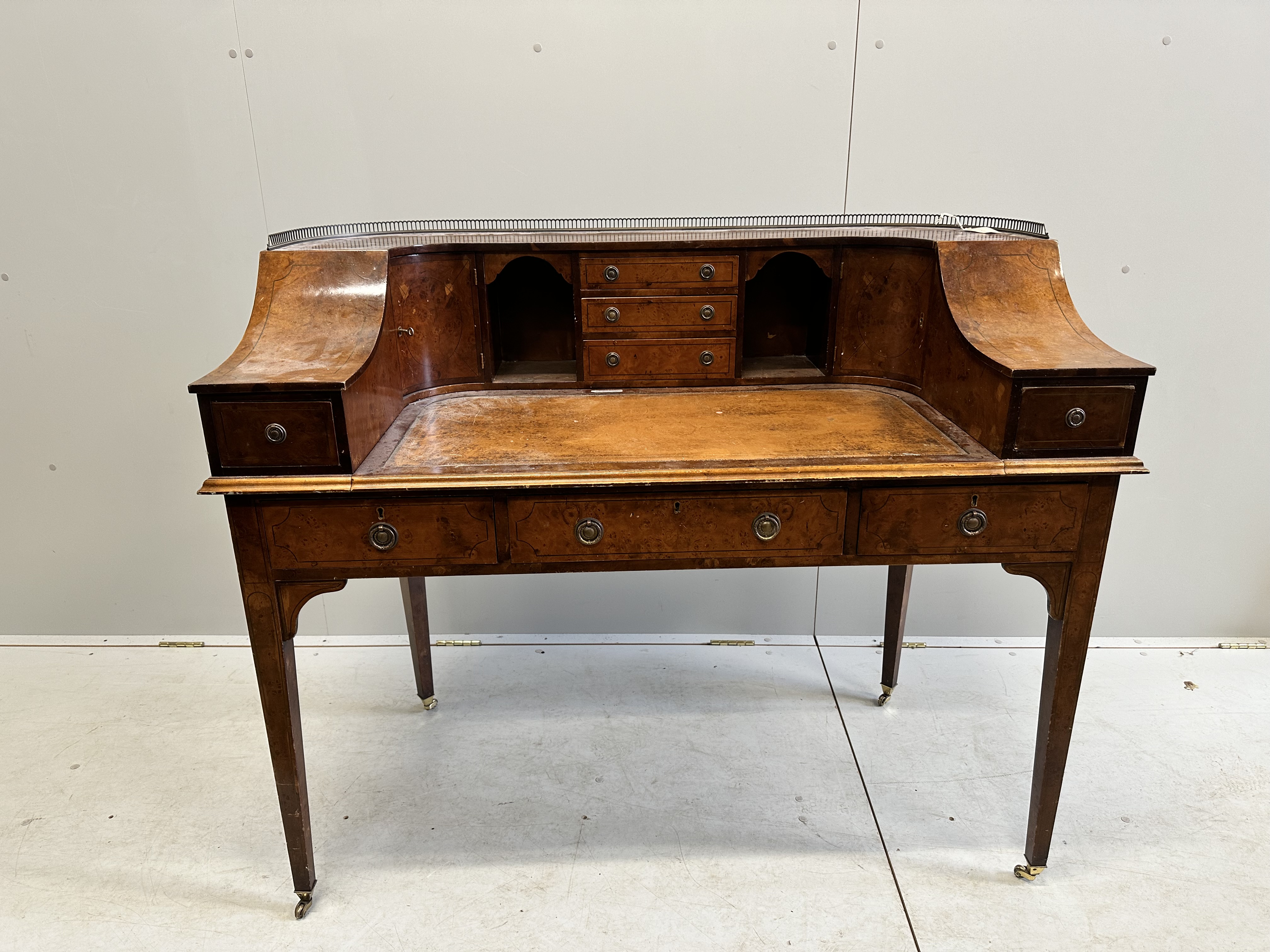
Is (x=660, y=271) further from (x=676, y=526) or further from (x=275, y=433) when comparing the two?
(x=275, y=433)

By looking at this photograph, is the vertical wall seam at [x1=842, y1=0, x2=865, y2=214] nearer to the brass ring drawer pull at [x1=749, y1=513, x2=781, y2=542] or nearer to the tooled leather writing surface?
the tooled leather writing surface

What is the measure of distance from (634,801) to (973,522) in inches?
47.3

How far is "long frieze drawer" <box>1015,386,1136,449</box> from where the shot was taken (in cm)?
161

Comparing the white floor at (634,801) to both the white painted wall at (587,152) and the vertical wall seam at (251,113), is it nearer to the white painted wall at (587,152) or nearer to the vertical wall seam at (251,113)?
the white painted wall at (587,152)

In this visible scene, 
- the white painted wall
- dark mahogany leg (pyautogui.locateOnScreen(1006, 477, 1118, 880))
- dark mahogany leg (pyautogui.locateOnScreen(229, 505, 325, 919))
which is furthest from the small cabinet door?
dark mahogany leg (pyautogui.locateOnScreen(1006, 477, 1118, 880))

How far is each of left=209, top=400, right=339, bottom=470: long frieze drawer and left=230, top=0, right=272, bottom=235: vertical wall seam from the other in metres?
1.30

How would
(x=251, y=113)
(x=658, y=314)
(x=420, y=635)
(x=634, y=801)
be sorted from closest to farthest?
1. (x=658, y=314)
2. (x=634, y=801)
3. (x=251, y=113)
4. (x=420, y=635)

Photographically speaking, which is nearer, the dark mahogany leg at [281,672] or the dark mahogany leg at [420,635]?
the dark mahogany leg at [281,672]

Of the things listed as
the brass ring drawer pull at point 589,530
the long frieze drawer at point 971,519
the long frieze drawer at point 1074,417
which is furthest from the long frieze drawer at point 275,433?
the long frieze drawer at point 1074,417

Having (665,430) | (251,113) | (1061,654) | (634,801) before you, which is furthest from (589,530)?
(251,113)

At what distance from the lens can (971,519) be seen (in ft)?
5.53

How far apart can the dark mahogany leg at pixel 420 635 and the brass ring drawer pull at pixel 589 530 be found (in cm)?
98

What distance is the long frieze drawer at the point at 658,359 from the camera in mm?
2111

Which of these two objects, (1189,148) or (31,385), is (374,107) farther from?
(1189,148)
